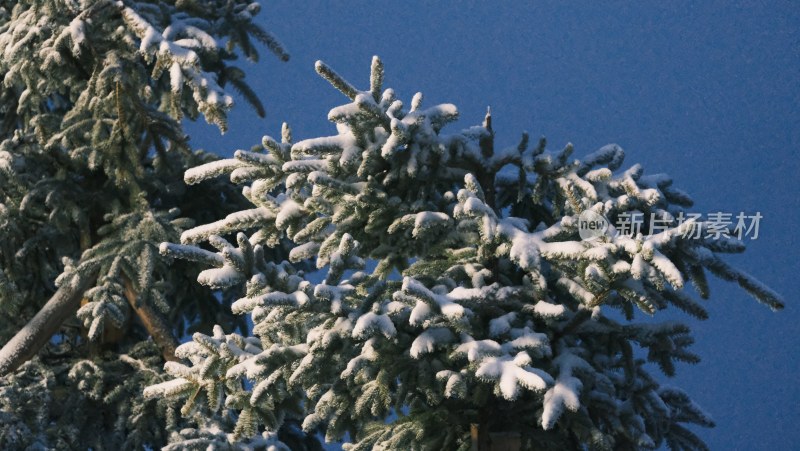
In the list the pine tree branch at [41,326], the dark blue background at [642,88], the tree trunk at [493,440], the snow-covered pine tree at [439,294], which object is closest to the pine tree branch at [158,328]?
the pine tree branch at [41,326]

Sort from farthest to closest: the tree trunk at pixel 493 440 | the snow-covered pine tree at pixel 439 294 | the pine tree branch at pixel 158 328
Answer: the pine tree branch at pixel 158 328 < the tree trunk at pixel 493 440 < the snow-covered pine tree at pixel 439 294

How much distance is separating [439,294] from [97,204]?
2745 mm

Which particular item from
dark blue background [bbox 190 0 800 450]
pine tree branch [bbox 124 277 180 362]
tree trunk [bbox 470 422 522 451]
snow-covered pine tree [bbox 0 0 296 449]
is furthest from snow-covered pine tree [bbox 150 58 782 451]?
dark blue background [bbox 190 0 800 450]

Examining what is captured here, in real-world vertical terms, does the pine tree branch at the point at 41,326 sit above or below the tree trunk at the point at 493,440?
above

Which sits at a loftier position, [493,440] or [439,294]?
[439,294]

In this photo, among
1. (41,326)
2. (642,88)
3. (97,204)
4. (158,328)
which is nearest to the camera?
(41,326)

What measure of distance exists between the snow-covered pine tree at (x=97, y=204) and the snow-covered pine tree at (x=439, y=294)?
1177 millimetres

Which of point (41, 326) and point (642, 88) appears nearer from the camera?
point (41, 326)

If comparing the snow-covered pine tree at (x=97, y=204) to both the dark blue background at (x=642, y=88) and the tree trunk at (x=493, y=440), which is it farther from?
the dark blue background at (x=642, y=88)

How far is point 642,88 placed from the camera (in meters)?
31.4

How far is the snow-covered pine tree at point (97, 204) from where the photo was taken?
5.20 m

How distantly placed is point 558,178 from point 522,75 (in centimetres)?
3187

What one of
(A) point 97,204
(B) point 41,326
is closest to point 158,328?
(B) point 41,326

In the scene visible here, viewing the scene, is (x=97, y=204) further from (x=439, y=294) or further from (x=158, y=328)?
(x=439, y=294)
